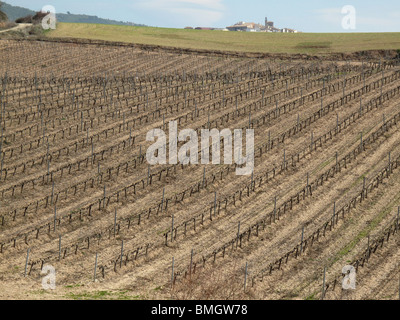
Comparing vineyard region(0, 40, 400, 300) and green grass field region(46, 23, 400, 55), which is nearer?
vineyard region(0, 40, 400, 300)

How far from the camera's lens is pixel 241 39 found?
88.6 m

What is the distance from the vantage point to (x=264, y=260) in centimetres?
2583

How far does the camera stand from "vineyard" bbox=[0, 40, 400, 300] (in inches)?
960

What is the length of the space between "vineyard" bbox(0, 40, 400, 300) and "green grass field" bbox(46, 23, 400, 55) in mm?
16182

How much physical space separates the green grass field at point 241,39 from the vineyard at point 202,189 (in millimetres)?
16182

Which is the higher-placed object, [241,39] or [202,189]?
[241,39]

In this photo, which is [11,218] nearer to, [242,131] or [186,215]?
[186,215]

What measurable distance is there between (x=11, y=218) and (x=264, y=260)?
12914mm

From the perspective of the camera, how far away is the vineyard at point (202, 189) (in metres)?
24.4

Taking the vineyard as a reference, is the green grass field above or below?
above

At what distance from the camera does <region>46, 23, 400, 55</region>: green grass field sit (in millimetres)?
75625

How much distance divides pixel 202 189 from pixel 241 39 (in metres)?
58.0

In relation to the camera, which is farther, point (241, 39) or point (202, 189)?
point (241, 39)

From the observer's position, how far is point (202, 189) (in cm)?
3397
